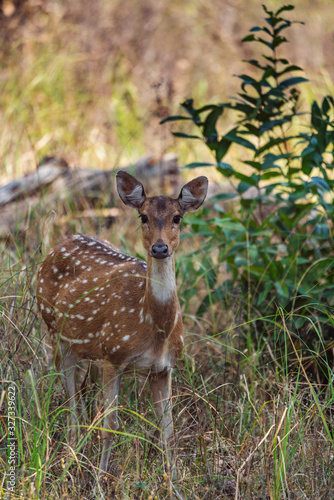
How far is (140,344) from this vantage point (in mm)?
3371

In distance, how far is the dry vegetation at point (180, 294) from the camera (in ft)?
9.58

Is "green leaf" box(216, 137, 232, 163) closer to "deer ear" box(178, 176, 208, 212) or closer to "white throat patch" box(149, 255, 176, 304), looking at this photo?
"deer ear" box(178, 176, 208, 212)

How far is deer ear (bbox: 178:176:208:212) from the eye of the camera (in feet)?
11.5

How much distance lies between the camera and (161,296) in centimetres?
333

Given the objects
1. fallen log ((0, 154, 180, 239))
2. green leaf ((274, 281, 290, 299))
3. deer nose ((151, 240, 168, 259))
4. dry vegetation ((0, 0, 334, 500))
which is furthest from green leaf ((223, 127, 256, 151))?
fallen log ((0, 154, 180, 239))

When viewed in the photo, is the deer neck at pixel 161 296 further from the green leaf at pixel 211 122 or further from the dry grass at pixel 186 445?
the green leaf at pixel 211 122

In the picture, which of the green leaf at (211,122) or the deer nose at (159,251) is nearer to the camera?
the deer nose at (159,251)

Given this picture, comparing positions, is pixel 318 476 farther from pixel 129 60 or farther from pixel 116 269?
pixel 129 60

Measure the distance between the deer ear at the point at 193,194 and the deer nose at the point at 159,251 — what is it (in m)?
0.44

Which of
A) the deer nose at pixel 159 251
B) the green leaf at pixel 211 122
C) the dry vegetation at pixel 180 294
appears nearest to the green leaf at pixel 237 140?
the green leaf at pixel 211 122

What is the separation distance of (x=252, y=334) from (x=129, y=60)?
753 centimetres

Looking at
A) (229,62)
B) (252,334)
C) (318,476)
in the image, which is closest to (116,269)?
(252,334)

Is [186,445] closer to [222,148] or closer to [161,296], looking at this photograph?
[161,296]

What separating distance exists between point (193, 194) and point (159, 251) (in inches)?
22.3
